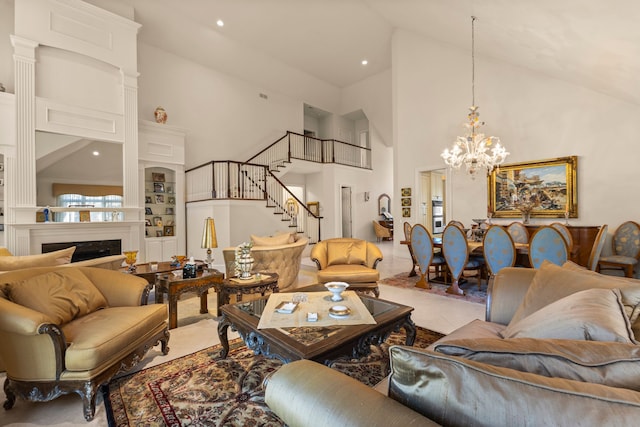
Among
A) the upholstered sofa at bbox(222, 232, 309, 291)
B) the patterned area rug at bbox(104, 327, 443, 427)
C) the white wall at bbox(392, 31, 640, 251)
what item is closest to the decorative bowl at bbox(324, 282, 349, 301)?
the patterned area rug at bbox(104, 327, 443, 427)

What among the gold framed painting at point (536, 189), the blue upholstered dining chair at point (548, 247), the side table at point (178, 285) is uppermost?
the gold framed painting at point (536, 189)

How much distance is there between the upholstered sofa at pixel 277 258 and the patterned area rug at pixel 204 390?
1408 mm

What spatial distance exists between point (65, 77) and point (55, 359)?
5.35 metres

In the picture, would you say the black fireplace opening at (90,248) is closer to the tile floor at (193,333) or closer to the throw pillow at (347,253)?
the tile floor at (193,333)

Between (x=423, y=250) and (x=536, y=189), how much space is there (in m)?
2.99

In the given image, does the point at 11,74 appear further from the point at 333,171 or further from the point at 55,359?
the point at 333,171

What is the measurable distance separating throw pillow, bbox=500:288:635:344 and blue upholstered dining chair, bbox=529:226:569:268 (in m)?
2.68

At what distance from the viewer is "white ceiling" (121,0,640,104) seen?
10.2 feet

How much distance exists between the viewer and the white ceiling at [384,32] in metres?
3.10

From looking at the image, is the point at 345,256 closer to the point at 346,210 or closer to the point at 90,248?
the point at 90,248

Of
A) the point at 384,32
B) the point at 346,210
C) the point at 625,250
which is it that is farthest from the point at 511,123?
the point at 346,210

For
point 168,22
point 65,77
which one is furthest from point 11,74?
point 168,22

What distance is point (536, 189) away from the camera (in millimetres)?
5684

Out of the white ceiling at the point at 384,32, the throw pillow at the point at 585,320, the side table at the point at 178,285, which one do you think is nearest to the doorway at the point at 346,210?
the white ceiling at the point at 384,32
